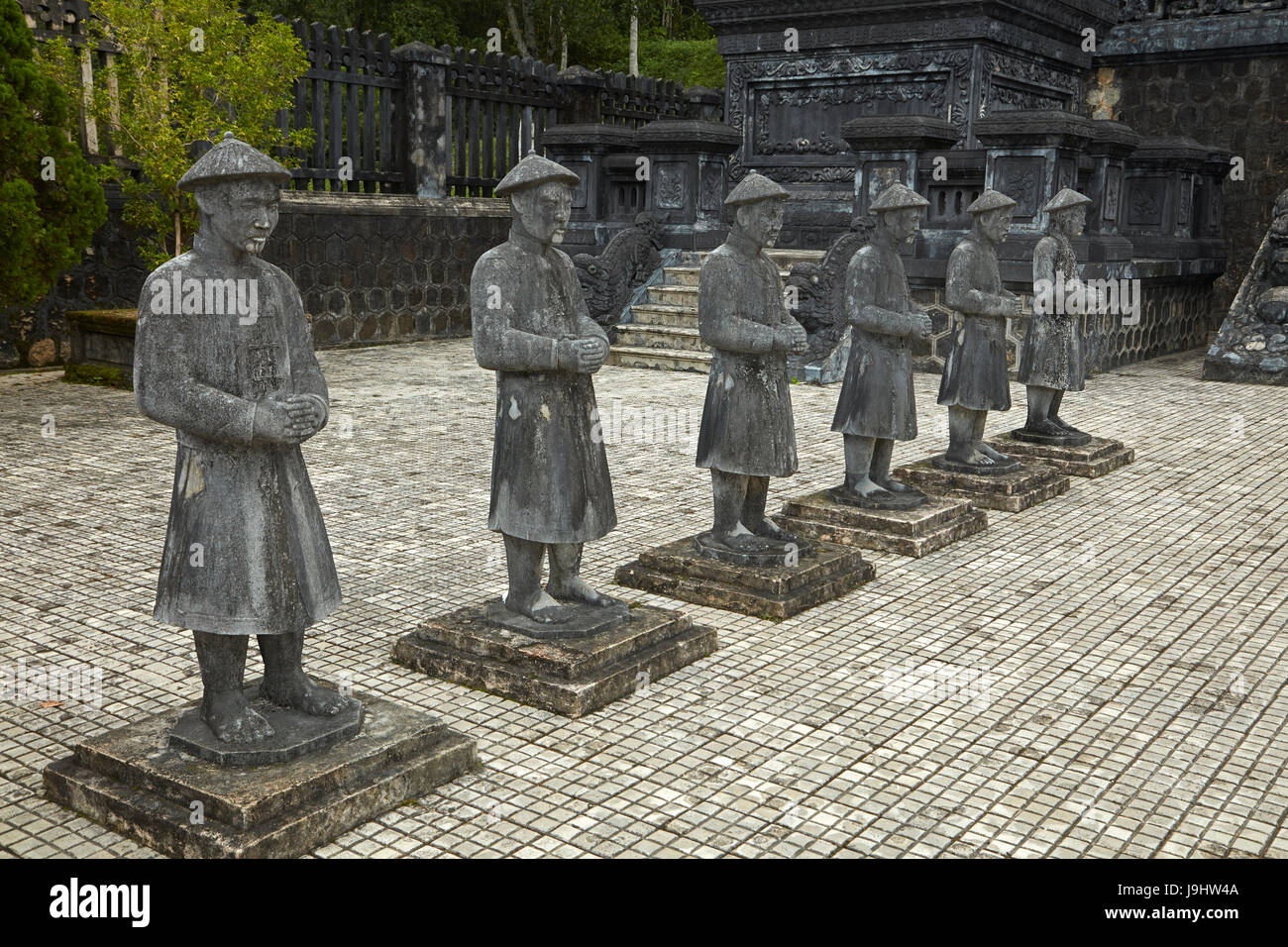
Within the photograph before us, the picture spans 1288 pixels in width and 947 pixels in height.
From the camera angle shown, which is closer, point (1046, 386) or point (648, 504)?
point (648, 504)

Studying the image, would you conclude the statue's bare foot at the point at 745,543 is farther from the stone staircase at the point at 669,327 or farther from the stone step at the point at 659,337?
the stone step at the point at 659,337

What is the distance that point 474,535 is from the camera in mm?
7273

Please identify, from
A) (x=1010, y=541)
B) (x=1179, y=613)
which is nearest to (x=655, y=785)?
(x=1179, y=613)

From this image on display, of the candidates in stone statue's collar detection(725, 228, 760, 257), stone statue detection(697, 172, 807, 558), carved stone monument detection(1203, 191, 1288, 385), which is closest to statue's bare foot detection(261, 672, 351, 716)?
stone statue detection(697, 172, 807, 558)

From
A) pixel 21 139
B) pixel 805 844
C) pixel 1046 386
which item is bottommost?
pixel 805 844

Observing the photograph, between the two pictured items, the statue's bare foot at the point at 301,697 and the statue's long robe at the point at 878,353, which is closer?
the statue's bare foot at the point at 301,697

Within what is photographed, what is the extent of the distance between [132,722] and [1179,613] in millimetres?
4684

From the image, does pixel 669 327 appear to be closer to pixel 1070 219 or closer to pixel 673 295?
pixel 673 295

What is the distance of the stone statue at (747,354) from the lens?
591cm

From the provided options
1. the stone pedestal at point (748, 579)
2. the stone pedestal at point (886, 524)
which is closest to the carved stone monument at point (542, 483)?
the stone pedestal at point (748, 579)

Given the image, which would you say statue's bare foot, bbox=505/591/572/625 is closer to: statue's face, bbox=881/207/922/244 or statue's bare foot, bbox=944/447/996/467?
statue's face, bbox=881/207/922/244

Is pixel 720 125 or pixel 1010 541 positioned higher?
pixel 720 125

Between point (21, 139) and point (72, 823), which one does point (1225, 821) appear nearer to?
point (72, 823)

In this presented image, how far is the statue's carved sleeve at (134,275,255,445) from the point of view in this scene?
3.72m
